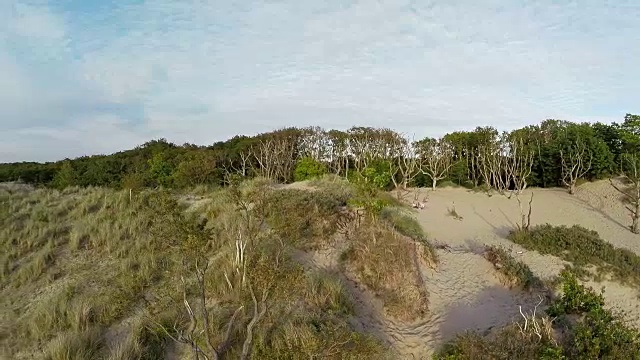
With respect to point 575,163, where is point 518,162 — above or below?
above

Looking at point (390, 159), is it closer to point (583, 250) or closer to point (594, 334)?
point (583, 250)

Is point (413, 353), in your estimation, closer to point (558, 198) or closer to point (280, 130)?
point (558, 198)

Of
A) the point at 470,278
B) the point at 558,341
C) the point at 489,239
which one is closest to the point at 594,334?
the point at 558,341

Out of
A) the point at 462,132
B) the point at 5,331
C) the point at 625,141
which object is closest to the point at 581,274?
the point at 5,331

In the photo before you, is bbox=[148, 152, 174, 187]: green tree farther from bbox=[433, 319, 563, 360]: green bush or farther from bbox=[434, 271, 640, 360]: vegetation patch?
bbox=[433, 319, 563, 360]: green bush

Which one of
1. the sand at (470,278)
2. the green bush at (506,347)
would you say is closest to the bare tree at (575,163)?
the sand at (470,278)

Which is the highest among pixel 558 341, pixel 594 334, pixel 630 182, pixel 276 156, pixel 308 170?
pixel 276 156

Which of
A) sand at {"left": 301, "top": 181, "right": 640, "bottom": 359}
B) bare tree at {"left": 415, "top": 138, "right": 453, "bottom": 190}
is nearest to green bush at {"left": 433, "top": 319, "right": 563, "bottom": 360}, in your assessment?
sand at {"left": 301, "top": 181, "right": 640, "bottom": 359}
